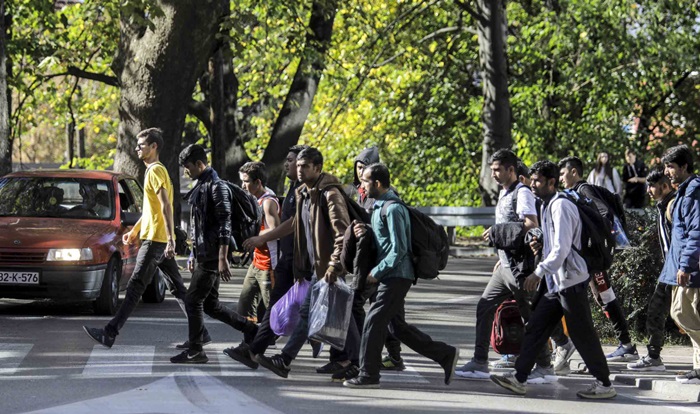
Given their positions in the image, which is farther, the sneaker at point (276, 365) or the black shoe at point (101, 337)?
the black shoe at point (101, 337)

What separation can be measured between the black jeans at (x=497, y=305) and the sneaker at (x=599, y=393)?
79 centimetres

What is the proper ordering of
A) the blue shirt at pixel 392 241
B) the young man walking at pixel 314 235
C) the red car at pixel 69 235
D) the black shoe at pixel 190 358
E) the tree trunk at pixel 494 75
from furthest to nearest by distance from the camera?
the tree trunk at pixel 494 75
the red car at pixel 69 235
the black shoe at pixel 190 358
the young man walking at pixel 314 235
the blue shirt at pixel 392 241

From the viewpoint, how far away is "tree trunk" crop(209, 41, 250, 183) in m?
24.5

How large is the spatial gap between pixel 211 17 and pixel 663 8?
12990 mm

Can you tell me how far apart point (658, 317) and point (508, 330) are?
1421 millimetres

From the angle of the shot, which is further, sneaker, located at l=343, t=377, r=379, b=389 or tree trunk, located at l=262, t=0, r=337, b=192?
tree trunk, located at l=262, t=0, r=337, b=192

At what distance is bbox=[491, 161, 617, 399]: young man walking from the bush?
3625 millimetres

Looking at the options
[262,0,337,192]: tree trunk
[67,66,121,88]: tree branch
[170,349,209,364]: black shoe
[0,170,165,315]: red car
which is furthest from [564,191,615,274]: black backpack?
[67,66,121,88]: tree branch

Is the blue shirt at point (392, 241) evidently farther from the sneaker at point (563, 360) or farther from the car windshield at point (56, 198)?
the car windshield at point (56, 198)

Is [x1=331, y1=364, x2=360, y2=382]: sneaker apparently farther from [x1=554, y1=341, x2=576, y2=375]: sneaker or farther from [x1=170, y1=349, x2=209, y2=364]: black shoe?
[x1=554, y1=341, x2=576, y2=375]: sneaker

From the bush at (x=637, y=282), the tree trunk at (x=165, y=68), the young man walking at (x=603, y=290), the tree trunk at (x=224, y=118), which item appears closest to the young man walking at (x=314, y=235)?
the young man walking at (x=603, y=290)

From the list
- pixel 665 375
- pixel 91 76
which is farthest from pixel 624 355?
pixel 91 76

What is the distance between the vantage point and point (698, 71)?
3148cm

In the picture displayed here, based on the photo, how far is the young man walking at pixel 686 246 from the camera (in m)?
9.96
